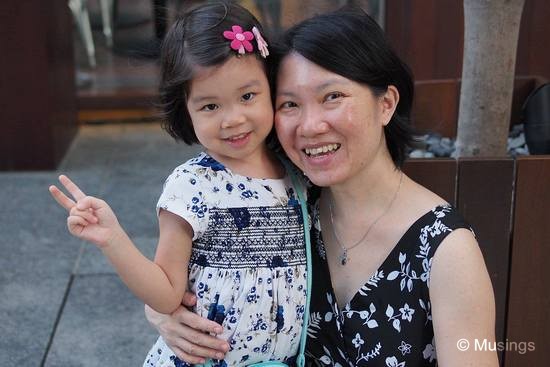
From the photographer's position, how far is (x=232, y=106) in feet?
6.44

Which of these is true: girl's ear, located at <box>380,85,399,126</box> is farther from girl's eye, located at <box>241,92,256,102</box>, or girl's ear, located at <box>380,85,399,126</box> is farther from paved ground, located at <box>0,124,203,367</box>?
paved ground, located at <box>0,124,203,367</box>

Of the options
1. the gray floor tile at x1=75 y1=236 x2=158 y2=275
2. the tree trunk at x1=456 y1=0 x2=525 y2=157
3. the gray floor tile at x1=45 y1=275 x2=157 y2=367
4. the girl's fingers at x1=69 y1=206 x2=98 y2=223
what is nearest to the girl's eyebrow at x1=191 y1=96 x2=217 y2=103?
the girl's fingers at x1=69 y1=206 x2=98 y2=223

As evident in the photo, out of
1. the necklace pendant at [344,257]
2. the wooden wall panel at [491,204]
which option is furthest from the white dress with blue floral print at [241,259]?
the wooden wall panel at [491,204]

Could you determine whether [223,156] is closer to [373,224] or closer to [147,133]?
[373,224]

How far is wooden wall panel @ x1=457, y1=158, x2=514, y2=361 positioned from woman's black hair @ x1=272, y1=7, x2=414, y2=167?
40 cm

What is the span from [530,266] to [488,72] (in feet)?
2.05

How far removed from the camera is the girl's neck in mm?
2082

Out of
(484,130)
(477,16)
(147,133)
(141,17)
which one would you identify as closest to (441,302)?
(484,130)

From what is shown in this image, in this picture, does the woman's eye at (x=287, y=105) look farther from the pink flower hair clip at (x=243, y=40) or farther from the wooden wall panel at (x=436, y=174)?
the wooden wall panel at (x=436, y=174)

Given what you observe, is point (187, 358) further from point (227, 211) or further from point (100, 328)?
point (100, 328)

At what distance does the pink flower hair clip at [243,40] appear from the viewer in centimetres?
195

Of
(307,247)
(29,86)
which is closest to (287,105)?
(307,247)

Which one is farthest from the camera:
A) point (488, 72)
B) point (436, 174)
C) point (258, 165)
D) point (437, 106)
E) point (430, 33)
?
point (430, 33)

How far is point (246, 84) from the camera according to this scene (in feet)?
6.45
